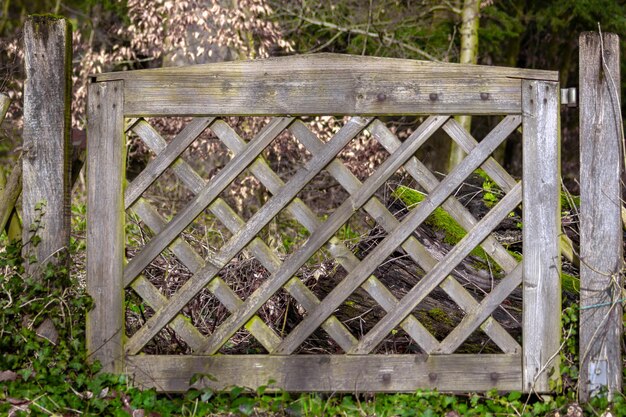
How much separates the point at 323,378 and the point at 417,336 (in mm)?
465

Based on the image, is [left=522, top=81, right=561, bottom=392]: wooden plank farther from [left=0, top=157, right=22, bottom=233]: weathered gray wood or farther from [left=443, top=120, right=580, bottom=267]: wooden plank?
[left=0, top=157, right=22, bottom=233]: weathered gray wood

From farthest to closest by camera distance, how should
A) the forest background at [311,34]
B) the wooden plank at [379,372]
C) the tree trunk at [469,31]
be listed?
the tree trunk at [469,31]
the forest background at [311,34]
the wooden plank at [379,372]

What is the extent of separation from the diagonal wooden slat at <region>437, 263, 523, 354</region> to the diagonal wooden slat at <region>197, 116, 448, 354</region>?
0.59 m

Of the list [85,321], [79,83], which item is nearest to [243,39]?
[79,83]

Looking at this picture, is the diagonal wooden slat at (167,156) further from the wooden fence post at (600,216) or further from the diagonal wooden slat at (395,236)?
the wooden fence post at (600,216)

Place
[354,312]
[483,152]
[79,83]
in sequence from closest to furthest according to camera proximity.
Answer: [483,152], [354,312], [79,83]

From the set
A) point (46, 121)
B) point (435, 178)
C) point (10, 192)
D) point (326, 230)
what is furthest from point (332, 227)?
point (10, 192)

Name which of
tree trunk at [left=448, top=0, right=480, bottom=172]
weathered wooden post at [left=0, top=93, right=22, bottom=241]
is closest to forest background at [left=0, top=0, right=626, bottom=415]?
tree trunk at [left=448, top=0, right=480, bottom=172]

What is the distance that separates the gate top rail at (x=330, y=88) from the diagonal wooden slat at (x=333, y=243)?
0.39ft

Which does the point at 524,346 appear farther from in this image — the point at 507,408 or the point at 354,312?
the point at 354,312

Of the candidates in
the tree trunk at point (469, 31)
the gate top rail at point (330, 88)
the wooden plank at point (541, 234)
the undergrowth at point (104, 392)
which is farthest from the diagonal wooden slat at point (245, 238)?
the tree trunk at point (469, 31)

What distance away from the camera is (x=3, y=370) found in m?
3.69

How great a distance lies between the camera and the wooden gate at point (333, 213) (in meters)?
3.65

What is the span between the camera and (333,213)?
367 centimetres
